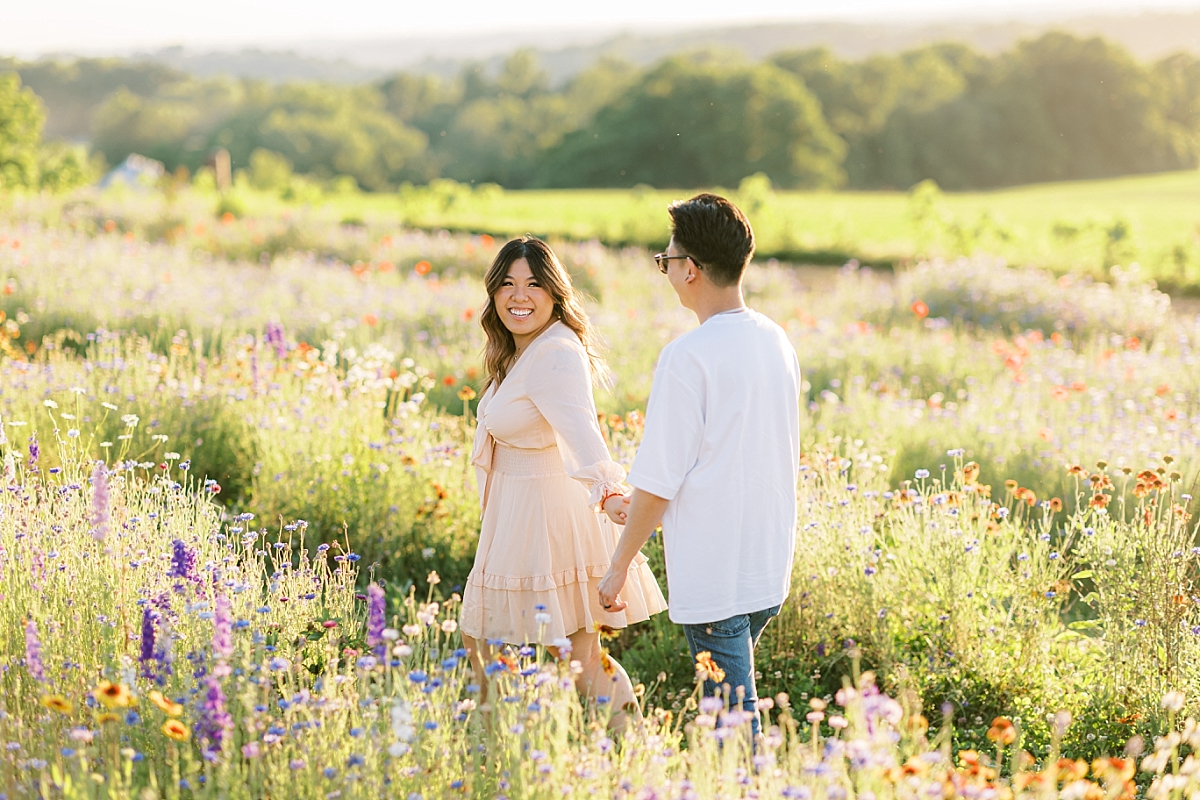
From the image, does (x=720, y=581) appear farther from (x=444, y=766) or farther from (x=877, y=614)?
(x=877, y=614)

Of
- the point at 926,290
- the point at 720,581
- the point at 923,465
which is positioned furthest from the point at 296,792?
the point at 926,290

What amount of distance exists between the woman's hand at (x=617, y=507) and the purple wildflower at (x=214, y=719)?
1.20 metres

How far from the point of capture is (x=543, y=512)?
330 cm

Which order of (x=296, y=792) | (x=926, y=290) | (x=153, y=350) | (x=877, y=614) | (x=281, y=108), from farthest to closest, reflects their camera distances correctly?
1. (x=281, y=108)
2. (x=926, y=290)
3. (x=153, y=350)
4. (x=877, y=614)
5. (x=296, y=792)

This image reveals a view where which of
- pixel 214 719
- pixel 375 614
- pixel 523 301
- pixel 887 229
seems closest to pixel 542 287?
pixel 523 301


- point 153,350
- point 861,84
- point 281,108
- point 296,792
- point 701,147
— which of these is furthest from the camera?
point 281,108

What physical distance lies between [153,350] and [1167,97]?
59703 millimetres

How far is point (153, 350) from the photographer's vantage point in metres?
8.13

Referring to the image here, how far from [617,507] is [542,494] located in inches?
15.3

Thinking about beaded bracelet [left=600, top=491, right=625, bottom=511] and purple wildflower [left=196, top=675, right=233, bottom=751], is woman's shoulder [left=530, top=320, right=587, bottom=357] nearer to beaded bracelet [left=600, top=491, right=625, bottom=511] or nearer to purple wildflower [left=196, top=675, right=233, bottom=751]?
beaded bracelet [left=600, top=491, right=625, bottom=511]

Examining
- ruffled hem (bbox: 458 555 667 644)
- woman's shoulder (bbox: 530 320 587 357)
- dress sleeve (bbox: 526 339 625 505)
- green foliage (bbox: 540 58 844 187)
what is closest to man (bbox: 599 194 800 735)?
dress sleeve (bbox: 526 339 625 505)

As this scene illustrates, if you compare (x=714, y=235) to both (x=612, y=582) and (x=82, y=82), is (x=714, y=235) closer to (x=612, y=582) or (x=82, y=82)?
(x=612, y=582)

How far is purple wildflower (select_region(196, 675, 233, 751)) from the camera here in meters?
2.08

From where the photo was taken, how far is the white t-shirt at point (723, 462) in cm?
264
